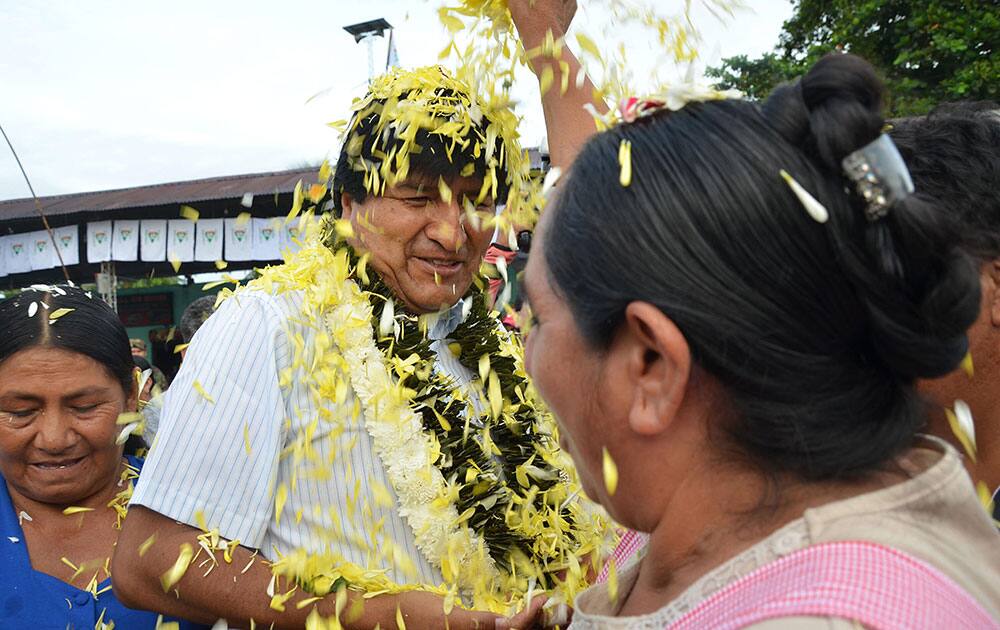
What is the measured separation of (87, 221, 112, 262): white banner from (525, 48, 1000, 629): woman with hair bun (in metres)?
13.9

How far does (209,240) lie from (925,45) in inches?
421

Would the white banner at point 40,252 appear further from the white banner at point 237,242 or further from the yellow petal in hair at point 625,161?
the yellow petal in hair at point 625,161

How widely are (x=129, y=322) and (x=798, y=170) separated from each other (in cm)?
1755

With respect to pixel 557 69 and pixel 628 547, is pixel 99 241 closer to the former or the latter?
pixel 557 69

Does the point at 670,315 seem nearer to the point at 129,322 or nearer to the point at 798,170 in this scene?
the point at 798,170

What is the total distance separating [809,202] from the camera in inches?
39.7

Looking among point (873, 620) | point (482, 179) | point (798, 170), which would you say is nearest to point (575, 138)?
point (482, 179)

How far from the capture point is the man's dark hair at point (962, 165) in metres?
1.87

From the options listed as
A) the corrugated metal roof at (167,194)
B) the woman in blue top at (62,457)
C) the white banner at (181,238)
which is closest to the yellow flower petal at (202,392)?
the woman in blue top at (62,457)

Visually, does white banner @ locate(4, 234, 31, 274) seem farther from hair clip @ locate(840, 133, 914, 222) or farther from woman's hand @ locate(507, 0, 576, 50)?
hair clip @ locate(840, 133, 914, 222)

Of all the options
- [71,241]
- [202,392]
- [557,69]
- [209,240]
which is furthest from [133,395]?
[71,241]

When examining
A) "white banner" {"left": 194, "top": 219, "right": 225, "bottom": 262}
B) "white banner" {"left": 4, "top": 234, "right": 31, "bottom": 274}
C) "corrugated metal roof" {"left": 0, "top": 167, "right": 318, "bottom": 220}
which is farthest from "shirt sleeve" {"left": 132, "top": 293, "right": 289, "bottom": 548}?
"white banner" {"left": 4, "top": 234, "right": 31, "bottom": 274}

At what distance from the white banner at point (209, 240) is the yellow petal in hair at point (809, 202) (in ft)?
41.9

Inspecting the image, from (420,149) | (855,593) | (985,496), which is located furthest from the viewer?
(420,149)
